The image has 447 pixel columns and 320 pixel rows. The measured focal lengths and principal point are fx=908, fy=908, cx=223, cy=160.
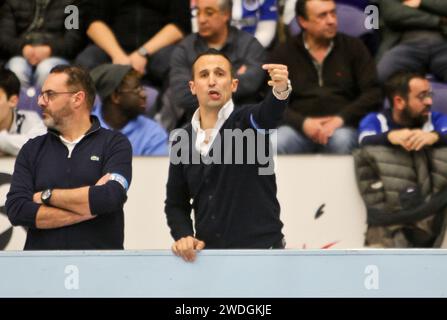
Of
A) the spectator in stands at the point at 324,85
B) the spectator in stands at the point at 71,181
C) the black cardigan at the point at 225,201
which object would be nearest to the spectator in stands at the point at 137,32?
the spectator in stands at the point at 324,85

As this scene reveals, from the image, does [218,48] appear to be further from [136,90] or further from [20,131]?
[20,131]

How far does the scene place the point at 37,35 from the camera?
5641 millimetres

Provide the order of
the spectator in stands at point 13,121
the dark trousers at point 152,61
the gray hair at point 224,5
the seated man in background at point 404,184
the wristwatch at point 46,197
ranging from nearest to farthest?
the wristwatch at point 46,197
the seated man in background at point 404,184
the spectator in stands at point 13,121
the gray hair at point 224,5
the dark trousers at point 152,61

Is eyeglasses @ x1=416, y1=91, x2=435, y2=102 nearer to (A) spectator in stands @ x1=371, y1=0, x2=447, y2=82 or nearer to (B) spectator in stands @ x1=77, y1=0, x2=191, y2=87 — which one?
(A) spectator in stands @ x1=371, y1=0, x2=447, y2=82

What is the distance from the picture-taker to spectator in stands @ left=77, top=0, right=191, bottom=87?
550cm

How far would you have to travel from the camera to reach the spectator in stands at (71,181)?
14.8 ft

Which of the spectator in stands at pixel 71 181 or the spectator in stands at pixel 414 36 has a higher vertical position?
the spectator in stands at pixel 414 36

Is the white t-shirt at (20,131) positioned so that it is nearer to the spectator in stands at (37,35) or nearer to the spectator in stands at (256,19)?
the spectator in stands at (37,35)

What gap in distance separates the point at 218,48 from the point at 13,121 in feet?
4.15

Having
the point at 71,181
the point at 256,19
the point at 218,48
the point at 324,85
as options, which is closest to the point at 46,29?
the point at 218,48

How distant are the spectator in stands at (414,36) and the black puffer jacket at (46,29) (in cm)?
185

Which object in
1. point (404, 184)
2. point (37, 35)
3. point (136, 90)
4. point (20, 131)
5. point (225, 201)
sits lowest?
point (225, 201)

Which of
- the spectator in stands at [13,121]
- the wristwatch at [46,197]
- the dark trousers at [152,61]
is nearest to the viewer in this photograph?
the wristwatch at [46,197]

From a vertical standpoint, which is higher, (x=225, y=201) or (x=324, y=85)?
(x=324, y=85)
